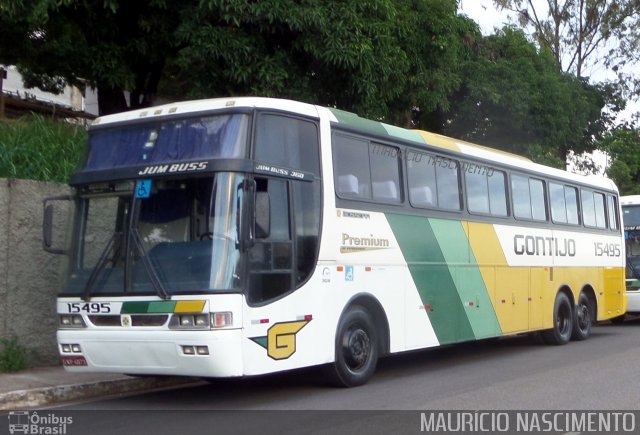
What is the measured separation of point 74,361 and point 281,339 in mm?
2316

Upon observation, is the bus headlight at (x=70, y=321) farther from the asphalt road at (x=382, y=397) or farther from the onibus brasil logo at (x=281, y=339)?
the onibus brasil logo at (x=281, y=339)

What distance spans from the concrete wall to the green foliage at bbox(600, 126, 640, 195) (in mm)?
23546

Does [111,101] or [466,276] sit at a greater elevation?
[111,101]

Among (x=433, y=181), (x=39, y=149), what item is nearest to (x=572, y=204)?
(x=433, y=181)

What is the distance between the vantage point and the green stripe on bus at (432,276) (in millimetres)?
12062

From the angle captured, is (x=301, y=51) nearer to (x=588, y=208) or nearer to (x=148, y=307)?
(x=588, y=208)

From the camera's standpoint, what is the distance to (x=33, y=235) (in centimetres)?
1218

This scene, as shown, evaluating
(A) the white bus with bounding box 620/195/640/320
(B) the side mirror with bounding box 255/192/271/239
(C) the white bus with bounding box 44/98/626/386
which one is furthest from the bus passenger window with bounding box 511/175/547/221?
(B) the side mirror with bounding box 255/192/271/239

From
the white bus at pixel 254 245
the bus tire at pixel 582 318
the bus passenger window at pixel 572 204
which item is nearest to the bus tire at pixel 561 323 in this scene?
the bus tire at pixel 582 318

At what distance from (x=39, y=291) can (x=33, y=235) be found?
2.53ft

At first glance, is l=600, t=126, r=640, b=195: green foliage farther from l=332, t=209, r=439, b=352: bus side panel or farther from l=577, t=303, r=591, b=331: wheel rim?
l=332, t=209, r=439, b=352: bus side panel

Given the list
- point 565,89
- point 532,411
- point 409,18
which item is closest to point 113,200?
point 532,411

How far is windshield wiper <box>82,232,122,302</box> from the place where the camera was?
31.6ft

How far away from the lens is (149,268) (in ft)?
30.8
